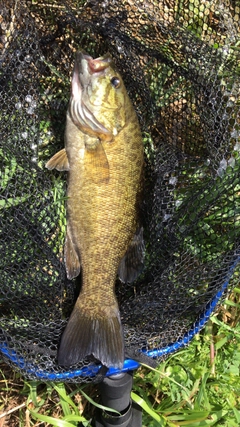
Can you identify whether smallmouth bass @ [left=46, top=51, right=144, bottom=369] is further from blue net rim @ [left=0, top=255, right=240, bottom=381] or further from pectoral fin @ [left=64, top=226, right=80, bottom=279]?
blue net rim @ [left=0, top=255, right=240, bottom=381]

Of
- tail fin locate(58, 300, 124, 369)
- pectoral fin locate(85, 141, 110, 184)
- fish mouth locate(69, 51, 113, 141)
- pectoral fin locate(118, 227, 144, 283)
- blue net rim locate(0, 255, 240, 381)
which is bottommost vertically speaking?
blue net rim locate(0, 255, 240, 381)

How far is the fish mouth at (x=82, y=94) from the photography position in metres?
2.38

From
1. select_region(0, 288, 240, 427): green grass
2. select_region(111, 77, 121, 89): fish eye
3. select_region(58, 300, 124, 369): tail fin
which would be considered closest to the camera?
select_region(58, 300, 124, 369): tail fin

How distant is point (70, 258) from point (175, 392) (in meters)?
1.11

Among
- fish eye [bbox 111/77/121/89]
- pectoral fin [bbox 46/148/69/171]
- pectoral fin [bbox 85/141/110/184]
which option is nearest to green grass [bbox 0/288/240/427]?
pectoral fin [bbox 85/141/110/184]

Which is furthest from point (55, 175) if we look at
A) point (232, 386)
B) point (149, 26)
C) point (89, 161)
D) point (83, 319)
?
point (232, 386)

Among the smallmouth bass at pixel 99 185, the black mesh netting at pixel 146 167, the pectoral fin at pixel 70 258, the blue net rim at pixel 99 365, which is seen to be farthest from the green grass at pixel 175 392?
the pectoral fin at pixel 70 258

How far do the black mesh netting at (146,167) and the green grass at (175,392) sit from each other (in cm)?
30

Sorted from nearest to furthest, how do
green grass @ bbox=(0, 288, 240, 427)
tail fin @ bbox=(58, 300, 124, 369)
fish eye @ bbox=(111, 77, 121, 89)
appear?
tail fin @ bbox=(58, 300, 124, 369)
fish eye @ bbox=(111, 77, 121, 89)
green grass @ bbox=(0, 288, 240, 427)

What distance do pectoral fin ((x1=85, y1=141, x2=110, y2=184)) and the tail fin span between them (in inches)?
29.0

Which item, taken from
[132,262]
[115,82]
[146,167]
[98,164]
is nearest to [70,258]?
[132,262]

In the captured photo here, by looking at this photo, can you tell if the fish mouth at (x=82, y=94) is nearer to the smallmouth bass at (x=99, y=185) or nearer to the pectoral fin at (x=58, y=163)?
the smallmouth bass at (x=99, y=185)

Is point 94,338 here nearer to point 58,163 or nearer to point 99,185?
point 99,185

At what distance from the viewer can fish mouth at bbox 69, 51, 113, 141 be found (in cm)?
238
